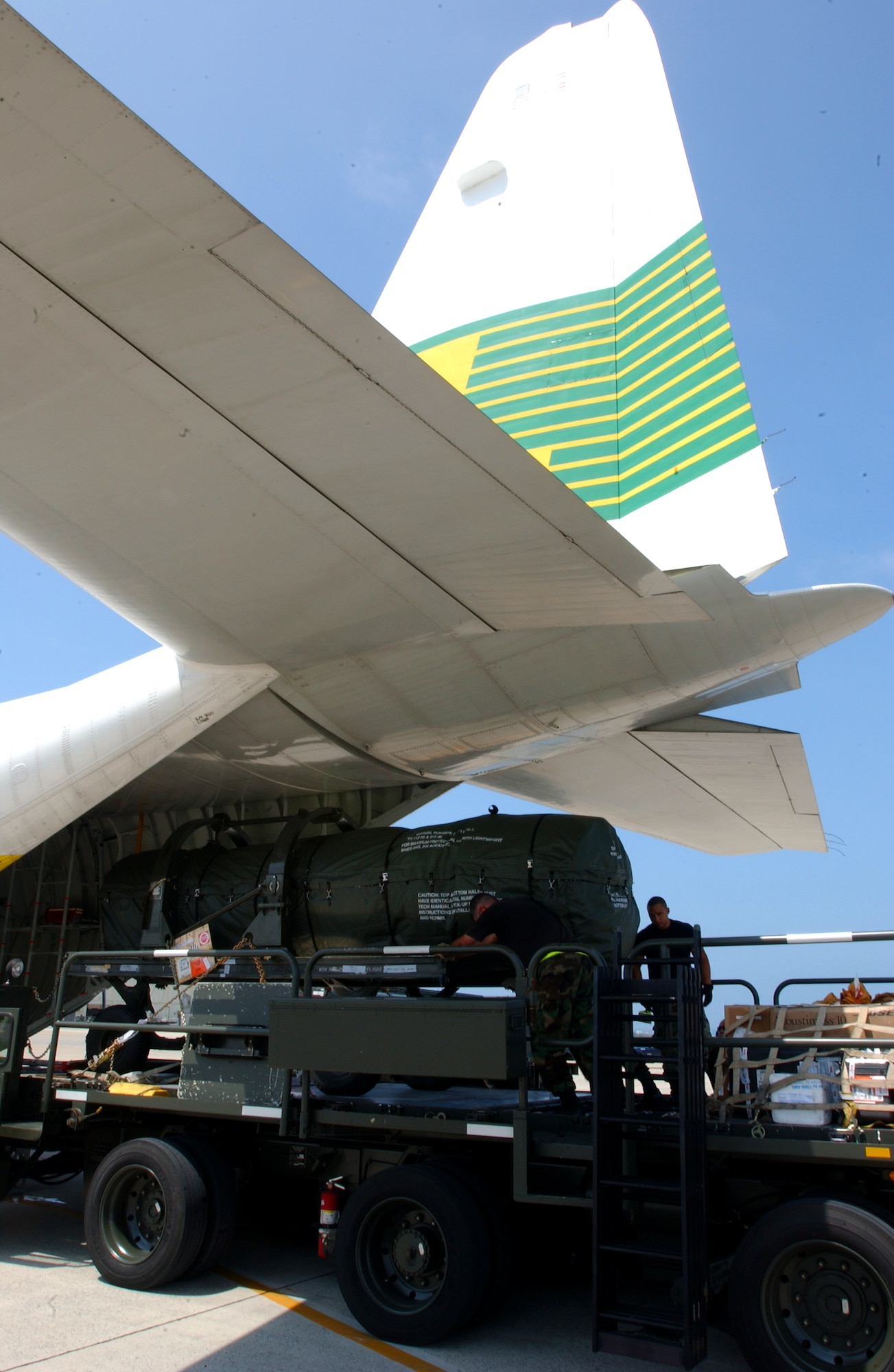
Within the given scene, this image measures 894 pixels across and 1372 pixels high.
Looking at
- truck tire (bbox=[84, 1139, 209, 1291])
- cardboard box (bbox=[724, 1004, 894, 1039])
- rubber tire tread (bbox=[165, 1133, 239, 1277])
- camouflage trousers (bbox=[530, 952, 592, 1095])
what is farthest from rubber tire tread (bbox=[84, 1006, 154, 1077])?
cardboard box (bbox=[724, 1004, 894, 1039])

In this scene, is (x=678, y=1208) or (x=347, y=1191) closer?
(x=678, y=1208)

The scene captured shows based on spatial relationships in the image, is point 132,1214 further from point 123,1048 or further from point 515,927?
point 515,927

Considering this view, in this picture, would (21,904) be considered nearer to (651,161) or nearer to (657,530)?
(657,530)

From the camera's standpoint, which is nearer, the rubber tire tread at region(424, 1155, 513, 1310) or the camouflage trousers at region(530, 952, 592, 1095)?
the rubber tire tread at region(424, 1155, 513, 1310)

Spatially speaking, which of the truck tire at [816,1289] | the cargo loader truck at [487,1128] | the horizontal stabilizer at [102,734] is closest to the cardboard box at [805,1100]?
the cargo loader truck at [487,1128]

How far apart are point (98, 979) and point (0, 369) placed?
5238 mm

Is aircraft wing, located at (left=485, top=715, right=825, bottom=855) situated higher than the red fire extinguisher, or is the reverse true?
aircraft wing, located at (left=485, top=715, right=825, bottom=855)

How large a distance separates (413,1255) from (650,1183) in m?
1.40

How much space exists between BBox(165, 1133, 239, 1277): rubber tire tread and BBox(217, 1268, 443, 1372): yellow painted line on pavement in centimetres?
19

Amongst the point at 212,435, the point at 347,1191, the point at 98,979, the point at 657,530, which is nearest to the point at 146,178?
the point at 212,435

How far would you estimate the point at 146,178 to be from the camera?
3.57m

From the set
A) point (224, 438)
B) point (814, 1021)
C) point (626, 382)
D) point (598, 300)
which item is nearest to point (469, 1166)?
point (814, 1021)

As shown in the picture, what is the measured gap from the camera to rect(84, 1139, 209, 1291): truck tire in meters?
5.51

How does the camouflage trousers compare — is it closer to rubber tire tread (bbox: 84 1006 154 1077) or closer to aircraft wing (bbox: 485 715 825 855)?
aircraft wing (bbox: 485 715 825 855)
